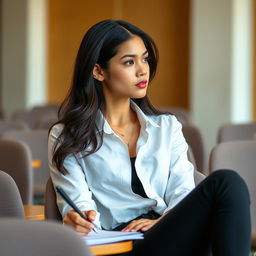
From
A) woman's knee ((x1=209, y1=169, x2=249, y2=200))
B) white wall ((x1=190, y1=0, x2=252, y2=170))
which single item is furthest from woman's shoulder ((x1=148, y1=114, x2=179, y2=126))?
white wall ((x1=190, y1=0, x2=252, y2=170))

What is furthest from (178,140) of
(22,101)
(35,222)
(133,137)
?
(22,101)

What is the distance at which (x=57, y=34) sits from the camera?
1162 cm

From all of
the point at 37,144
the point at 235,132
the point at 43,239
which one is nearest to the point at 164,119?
the point at 43,239

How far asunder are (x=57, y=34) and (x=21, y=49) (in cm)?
47

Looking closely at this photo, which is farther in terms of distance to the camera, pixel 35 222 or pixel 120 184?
pixel 120 184

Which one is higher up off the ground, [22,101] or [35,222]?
[35,222]

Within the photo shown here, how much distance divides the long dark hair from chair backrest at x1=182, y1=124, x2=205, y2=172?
2320mm

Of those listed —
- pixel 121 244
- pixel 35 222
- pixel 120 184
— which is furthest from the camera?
pixel 120 184

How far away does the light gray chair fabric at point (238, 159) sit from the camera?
13.8ft

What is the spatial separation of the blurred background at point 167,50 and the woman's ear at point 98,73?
4.95m

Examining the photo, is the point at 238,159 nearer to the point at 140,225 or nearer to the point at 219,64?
the point at 140,225

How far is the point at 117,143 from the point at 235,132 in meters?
3.08

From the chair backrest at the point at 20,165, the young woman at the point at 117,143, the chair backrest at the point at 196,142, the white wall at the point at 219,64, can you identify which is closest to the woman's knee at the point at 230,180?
the young woman at the point at 117,143

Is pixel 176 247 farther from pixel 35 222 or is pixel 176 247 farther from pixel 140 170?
pixel 35 222
